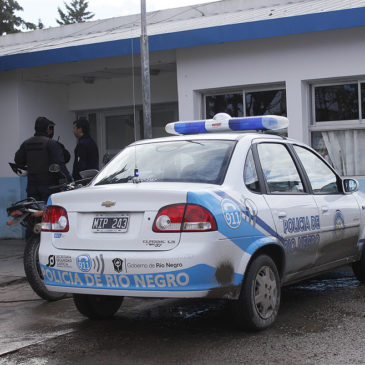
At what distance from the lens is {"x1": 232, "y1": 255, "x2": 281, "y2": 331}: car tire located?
17.0 ft

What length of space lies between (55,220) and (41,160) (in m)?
3.17

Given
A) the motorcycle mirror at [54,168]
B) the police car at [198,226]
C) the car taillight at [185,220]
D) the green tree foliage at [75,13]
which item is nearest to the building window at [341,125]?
the police car at [198,226]

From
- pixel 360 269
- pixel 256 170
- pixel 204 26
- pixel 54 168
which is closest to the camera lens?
pixel 256 170

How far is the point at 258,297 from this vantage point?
17.5 ft

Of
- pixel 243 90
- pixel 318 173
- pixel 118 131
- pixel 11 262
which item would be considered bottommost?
pixel 11 262

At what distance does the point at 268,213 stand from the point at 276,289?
0.62 metres

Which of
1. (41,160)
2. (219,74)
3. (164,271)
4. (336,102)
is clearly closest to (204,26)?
(219,74)

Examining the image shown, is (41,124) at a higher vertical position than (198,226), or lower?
higher

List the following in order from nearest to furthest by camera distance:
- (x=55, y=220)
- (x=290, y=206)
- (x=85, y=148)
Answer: (x=55, y=220) < (x=290, y=206) < (x=85, y=148)

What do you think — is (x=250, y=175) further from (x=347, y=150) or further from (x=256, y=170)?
(x=347, y=150)

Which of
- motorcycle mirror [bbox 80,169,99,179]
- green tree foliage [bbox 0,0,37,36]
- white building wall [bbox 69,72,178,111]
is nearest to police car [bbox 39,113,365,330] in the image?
motorcycle mirror [bbox 80,169,99,179]

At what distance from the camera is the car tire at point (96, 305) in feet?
19.6

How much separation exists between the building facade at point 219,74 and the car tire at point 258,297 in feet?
17.4

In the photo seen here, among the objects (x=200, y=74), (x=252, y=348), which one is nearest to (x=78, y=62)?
(x=200, y=74)
